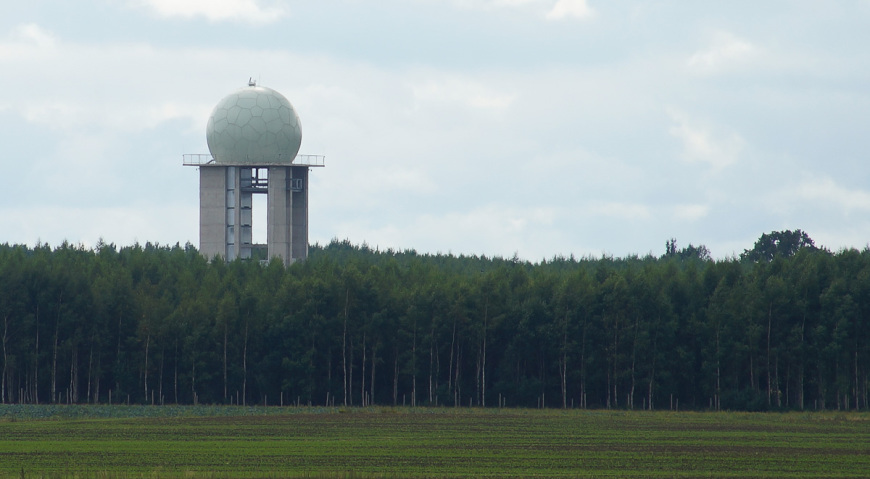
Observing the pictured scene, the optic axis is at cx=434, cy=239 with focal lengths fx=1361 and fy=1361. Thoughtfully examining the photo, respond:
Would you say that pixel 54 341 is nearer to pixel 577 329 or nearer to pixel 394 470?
pixel 577 329

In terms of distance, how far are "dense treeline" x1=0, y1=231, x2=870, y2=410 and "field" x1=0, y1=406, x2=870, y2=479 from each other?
11583mm

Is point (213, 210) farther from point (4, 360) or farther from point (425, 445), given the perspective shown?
point (425, 445)

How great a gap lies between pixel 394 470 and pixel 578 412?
4406cm

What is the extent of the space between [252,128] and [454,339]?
2834cm

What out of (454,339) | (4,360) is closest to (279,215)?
(454,339)

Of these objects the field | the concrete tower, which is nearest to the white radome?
the concrete tower

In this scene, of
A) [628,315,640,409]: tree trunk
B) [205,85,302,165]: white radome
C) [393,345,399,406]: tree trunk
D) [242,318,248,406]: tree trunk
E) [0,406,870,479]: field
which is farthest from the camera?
[205,85,302,165]: white radome

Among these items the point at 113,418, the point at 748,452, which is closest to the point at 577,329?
the point at 113,418

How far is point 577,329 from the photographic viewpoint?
317 ft

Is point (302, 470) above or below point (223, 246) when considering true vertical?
below

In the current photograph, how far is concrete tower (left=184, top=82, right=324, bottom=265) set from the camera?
115562 mm

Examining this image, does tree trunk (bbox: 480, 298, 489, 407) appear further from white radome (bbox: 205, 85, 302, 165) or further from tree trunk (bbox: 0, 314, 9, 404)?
tree trunk (bbox: 0, 314, 9, 404)

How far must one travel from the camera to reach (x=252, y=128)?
11538 cm

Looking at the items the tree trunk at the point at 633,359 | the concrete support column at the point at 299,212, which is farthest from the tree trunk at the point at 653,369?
the concrete support column at the point at 299,212
